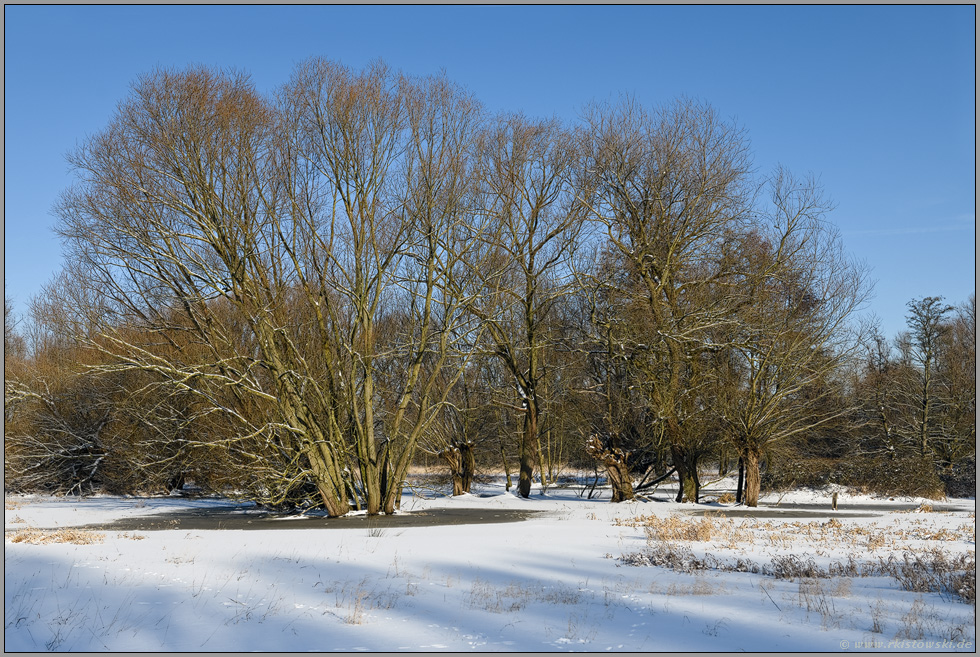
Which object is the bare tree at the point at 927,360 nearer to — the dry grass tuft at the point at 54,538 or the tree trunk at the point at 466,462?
the tree trunk at the point at 466,462

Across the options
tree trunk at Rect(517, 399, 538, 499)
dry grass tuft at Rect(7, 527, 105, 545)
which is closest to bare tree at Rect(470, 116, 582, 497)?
tree trunk at Rect(517, 399, 538, 499)

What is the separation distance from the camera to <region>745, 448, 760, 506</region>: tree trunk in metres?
24.1

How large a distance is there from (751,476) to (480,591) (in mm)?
17602

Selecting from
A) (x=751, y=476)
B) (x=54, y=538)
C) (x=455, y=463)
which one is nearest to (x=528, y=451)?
(x=455, y=463)

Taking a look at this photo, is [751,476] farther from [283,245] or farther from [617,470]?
[283,245]

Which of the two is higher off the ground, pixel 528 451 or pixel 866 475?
pixel 528 451

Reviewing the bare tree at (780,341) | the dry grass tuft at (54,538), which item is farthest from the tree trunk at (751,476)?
the dry grass tuft at (54,538)

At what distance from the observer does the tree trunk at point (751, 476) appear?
949 inches

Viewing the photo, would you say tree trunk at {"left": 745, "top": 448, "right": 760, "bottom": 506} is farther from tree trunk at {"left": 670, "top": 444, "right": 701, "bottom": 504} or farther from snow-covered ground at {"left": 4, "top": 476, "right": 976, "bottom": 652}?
snow-covered ground at {"left": 4, "top": 476, "right": 976, "bottom": 652}

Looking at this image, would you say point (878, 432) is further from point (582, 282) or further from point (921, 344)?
point (582, 282)

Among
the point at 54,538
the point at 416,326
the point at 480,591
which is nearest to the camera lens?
the point at 480,591

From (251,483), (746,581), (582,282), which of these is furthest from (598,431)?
(746,581)

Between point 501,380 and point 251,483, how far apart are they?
46.8 feet

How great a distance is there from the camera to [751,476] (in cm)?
2433
